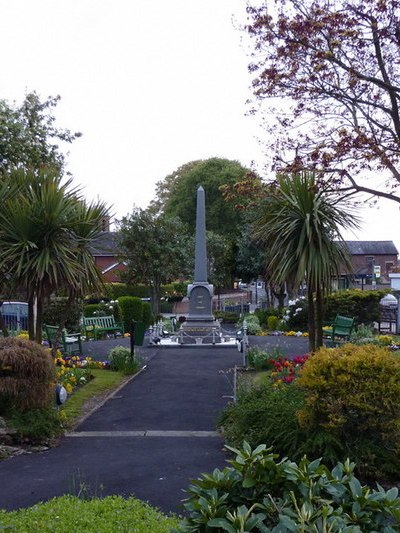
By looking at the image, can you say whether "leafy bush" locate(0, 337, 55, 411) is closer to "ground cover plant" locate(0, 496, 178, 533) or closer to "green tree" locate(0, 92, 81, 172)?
"ground cover plant" locate(0, 496, 178, 533)

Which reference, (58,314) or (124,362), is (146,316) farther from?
(124,362)

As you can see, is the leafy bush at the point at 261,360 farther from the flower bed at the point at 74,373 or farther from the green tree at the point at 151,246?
the green tree at the point at 151,246

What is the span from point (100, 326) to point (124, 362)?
848cm

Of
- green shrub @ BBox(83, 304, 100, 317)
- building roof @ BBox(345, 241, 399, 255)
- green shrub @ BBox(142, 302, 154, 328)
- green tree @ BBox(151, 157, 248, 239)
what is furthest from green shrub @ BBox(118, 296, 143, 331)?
building roof @ BBox(345, 241, 399, 255)

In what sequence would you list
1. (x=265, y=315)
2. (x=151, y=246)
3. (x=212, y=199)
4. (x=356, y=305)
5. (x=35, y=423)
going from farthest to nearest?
(x=212, y=199)
(x=151, y=246)
(x=265, y=315)
(x=356, y=305)
(x=35, y=423)

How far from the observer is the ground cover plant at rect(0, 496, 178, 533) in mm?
3846

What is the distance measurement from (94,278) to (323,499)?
26.0 feet

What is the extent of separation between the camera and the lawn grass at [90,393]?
30.6 feet

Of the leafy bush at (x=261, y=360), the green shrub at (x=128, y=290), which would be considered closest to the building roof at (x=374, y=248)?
the green shrub at (x=128, y=290)

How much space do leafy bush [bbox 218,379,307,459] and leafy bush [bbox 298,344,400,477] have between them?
22cm

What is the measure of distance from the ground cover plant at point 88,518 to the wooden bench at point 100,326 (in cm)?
1699

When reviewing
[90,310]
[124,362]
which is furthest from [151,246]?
[124,362]

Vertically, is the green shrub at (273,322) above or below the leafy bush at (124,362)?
above

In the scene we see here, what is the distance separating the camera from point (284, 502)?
10.0 feet
